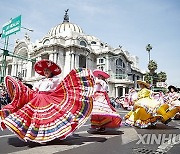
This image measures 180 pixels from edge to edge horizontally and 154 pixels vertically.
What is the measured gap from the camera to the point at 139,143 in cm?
494

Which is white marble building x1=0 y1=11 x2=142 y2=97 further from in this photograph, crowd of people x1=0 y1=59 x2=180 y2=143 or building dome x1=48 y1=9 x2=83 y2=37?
crowd of people x1=0 y1=59 x2=180 y2=143

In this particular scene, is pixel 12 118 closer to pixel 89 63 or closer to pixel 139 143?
pixel 139 143

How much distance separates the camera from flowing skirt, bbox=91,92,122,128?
234 inches

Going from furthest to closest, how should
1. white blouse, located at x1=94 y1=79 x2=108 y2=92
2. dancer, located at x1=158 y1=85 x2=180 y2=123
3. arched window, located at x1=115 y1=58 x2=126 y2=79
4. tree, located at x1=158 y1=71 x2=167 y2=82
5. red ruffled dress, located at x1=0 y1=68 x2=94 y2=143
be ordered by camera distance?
1. tree, located at x1=158 y1=71 x2=167 y2=82
2. arched window, located at x1=115 y1=58 x2=126 y2=79
3. dancer, located at x1=158 y1=85 x2=180 y2=123
4. white blouse, located at x1=94 y1=79 x2=108 y2=92
5. red ruffled dress, located at x1=0 y1=68 x2=94 y2=143

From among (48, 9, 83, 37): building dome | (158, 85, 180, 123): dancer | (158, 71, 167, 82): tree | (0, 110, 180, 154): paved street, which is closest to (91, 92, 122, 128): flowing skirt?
(0, 110, 180, 154): paved street

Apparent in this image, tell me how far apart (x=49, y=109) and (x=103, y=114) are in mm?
1757

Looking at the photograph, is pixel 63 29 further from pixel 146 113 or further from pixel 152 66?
pixel 146 113

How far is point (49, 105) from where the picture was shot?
15.5ft

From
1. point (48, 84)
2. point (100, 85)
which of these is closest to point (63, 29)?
point (100, 85)

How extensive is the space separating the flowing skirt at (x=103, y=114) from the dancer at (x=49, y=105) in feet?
3.44

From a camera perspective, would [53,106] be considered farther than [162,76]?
No

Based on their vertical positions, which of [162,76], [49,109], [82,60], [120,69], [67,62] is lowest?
[49,109]

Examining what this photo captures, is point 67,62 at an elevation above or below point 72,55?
below

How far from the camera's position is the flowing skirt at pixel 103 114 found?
5.95m
